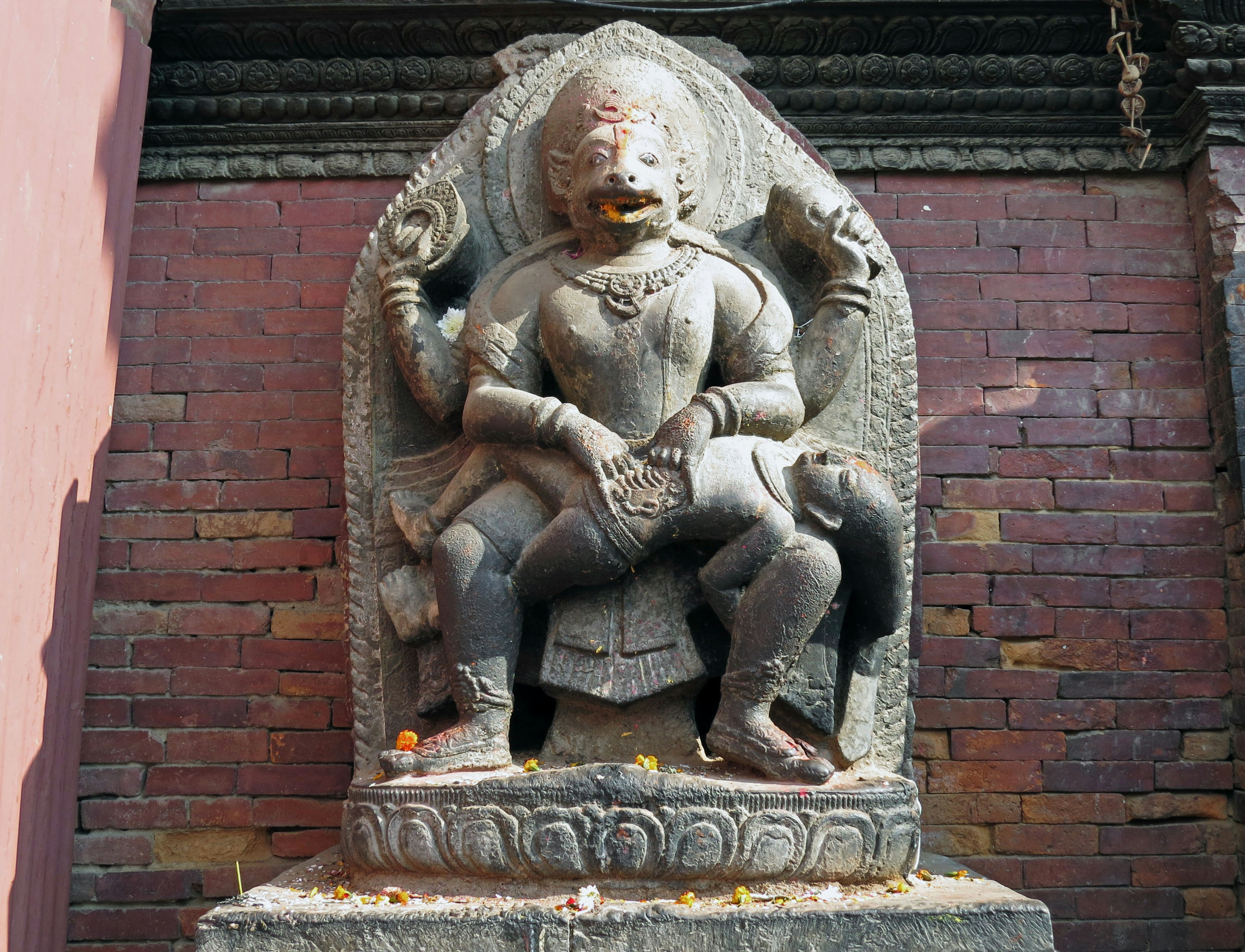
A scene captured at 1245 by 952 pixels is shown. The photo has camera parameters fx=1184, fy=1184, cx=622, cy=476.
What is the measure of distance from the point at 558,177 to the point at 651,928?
205 cm


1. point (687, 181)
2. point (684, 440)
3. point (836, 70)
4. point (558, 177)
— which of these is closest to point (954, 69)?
point (836, 70)

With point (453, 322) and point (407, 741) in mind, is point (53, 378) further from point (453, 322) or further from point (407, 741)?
point (407, 741)

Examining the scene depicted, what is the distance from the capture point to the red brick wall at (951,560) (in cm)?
385

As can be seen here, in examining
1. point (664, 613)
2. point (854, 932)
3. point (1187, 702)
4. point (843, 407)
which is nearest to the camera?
point (854, 932)

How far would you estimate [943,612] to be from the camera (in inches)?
157

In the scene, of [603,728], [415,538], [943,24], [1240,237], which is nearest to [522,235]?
[415,538]

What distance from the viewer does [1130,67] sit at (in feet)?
13.4

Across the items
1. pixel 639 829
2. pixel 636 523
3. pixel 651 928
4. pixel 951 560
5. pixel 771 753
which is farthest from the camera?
pixel 951 560

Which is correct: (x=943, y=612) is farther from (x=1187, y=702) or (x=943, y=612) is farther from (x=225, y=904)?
(x=225, y=904)

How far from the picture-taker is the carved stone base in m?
2.66

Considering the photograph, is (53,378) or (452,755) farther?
(53,378)

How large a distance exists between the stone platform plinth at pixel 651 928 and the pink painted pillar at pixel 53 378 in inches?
47.3

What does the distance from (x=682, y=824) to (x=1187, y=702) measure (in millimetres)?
2138

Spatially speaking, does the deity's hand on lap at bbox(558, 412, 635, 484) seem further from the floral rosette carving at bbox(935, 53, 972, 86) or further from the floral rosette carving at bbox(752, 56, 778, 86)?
the floral rosette carving at bbox(935, 53, 972, 86)
